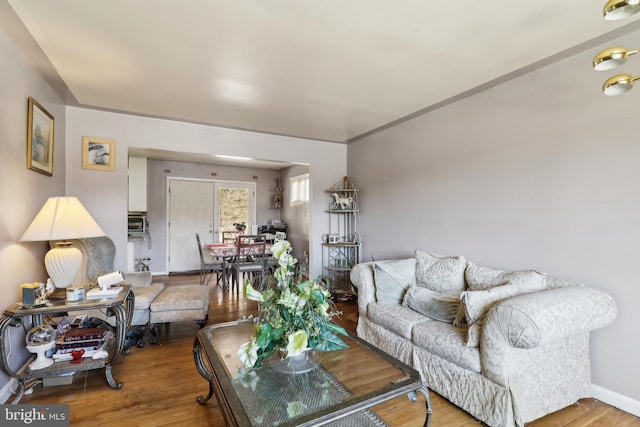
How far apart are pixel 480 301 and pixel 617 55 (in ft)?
4.83

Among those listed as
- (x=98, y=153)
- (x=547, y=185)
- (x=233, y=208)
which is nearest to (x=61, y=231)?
(x=98, y=153)

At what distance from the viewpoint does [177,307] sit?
9.98ft

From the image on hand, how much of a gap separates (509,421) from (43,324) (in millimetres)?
3211

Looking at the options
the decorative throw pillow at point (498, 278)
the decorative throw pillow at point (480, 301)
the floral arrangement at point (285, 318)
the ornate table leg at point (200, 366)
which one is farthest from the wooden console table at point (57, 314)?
the decorative throw pillow at point (498, 278)

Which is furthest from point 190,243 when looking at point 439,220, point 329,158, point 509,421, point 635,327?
point 635,327

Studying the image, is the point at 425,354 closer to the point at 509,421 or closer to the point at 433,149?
the point at 509,421

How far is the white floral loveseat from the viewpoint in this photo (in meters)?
1.70

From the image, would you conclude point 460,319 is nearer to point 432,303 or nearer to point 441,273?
point 432,303

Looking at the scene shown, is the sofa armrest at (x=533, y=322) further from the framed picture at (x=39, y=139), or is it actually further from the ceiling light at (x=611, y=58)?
the framed picture at (x=39, y=139)

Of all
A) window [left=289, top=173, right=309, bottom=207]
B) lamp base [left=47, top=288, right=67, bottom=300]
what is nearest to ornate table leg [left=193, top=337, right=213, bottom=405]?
lamp base [left=47, top=288, right=67, bottom=300]

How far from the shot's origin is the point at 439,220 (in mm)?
3316

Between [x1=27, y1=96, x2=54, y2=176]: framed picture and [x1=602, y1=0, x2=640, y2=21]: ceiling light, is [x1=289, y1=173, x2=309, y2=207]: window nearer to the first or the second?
[x1=27, y1=96, x2=54, y2=176]: framed picture

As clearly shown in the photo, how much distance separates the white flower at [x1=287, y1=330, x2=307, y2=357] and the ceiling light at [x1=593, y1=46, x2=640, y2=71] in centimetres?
185

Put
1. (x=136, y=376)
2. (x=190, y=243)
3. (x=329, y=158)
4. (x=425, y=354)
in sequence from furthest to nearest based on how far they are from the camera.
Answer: (x=190, y=243)
(x=329, y=158)
(x=136, y=376)
(x=425, y=354)
